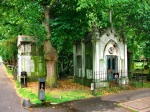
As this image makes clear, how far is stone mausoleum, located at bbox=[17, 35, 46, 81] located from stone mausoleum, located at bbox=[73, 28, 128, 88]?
4.16 metres

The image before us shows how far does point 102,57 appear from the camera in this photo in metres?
15.3

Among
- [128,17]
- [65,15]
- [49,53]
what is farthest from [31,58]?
[128,17]

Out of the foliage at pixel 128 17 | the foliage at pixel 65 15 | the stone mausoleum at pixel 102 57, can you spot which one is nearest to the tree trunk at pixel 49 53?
the foliage at pixel 65 15

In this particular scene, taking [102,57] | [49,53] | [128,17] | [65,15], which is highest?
[128,17]

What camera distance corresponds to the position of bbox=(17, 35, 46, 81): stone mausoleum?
1856cm

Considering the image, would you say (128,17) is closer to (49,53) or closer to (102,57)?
(102,57)

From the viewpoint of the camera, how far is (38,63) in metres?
19.1

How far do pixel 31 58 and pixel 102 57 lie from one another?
22.4 ft

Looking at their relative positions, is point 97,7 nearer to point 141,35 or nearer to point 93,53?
point 93,53

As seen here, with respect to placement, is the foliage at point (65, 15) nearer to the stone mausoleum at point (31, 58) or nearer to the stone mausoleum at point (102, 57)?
the stone mausoleum at point (102, 57)

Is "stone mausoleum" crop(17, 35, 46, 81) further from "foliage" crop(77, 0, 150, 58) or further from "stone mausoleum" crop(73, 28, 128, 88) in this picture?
"foliage" crop(77, 0, 150, 58)

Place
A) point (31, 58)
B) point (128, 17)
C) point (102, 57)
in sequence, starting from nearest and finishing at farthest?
point (102, 57) → point (128, 17) → point (31, 58)

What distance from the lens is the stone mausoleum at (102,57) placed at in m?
14.9

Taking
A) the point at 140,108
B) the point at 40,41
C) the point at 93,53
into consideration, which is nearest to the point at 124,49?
the point at 93,53
